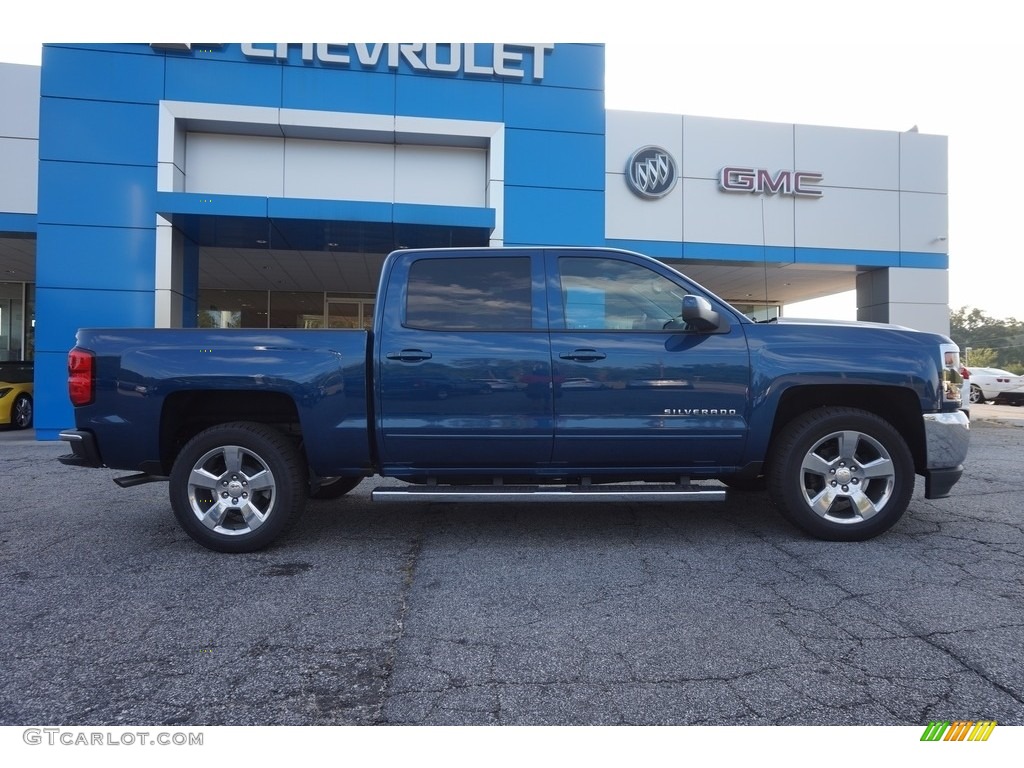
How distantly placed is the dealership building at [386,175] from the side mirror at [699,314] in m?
7.16

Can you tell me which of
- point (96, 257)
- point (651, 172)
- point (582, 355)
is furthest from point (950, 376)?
point (96, 257)

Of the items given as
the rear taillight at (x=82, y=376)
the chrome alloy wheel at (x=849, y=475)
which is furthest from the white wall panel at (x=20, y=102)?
the chrome alloy wheel at (x=849, y=475)

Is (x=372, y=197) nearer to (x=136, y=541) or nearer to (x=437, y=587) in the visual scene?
(x=136, y=541)

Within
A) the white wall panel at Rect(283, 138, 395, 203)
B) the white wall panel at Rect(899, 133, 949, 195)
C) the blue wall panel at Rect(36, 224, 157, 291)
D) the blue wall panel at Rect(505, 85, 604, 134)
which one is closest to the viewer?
the blue wall panel at Rect(36, 224, 157, 291)

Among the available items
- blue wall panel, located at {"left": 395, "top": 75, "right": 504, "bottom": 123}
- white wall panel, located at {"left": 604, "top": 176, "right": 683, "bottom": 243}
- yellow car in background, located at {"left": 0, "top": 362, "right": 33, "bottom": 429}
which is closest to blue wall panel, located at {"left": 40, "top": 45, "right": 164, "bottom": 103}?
blue wall panel, located at {"left": 395, "top": 75, "right": 504, "bottom": 123}

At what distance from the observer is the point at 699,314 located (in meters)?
3.82

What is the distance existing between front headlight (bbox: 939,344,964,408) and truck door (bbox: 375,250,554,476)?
2.65 meters

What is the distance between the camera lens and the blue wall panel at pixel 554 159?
11172 millimetres

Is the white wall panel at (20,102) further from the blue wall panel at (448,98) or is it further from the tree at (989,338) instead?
the tree at (989,338)

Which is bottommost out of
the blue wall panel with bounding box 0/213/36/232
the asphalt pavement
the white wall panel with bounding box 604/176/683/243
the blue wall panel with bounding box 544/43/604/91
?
the asphalt pavement

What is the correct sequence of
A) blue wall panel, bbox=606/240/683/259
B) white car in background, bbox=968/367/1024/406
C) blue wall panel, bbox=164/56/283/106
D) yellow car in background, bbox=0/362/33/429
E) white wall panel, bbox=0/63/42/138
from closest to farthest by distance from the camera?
blue wall panel, bbox=164/56/283/106 → white wall panel, bbox=0/63/42/138 → yellow car in background, bbox=0/362/33/429 → blue wall panel, bbox=606/240/683/259 → white car in background, bbox=968/367/1024/406

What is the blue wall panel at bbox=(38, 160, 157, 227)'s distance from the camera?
1014 cm

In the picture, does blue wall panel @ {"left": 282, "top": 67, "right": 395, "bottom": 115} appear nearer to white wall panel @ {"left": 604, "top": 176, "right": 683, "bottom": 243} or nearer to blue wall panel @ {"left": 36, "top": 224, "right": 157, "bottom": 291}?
blue wall panel @ {"left": 36, "top": 224, "right": 157, "bottom": 291}

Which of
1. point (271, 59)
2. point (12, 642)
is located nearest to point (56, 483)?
point (12, 642)
